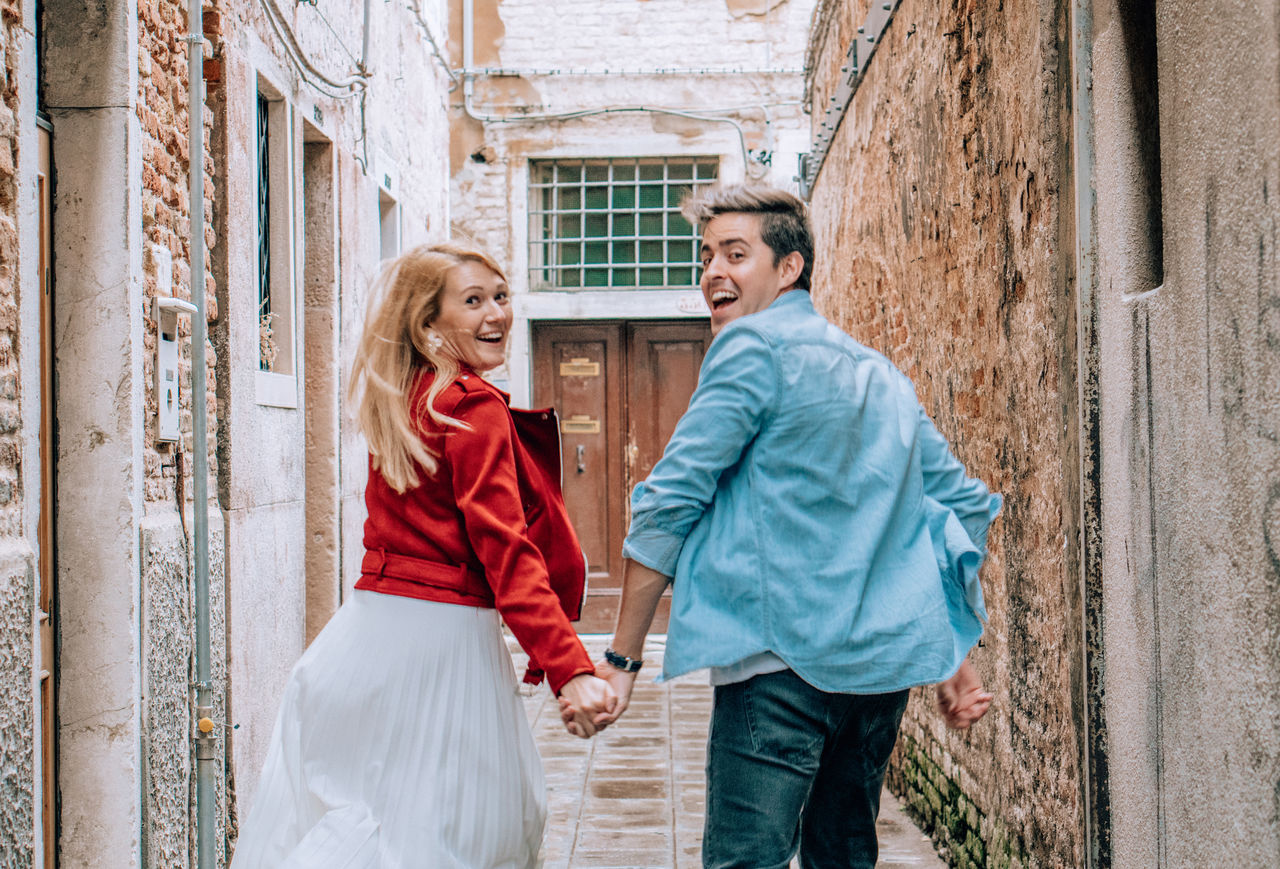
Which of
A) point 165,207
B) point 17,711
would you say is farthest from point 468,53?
point 17,711

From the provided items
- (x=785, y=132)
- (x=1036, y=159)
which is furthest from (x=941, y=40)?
(x=785, y=132)

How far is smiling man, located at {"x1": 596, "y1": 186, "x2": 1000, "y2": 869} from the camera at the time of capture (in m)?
2.16

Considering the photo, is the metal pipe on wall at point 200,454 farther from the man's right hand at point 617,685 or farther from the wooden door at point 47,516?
the man's right hand at point 617,685

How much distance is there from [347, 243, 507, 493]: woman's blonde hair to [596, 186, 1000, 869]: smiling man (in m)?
A: 0.50

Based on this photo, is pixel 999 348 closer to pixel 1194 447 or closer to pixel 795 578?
pixel 1194 447

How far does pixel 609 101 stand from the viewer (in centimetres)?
1026

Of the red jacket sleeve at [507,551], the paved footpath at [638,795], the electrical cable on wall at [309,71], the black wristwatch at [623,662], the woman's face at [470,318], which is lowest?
the paved footpath at [638,795]

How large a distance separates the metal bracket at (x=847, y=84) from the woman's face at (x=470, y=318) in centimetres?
304

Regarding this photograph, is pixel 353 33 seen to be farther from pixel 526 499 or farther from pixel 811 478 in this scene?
pixel 811 478

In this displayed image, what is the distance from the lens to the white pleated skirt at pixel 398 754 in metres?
2.36

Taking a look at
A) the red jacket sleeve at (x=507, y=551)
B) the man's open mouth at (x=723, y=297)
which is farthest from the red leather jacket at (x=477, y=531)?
the man's open mouth at (x=723, y=297)

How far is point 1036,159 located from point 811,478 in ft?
4.33

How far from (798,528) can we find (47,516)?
2.29m

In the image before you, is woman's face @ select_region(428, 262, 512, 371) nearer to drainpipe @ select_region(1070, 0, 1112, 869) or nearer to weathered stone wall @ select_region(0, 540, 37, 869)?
weathered stone wall @ select_region(0, 540, 37, 869)
